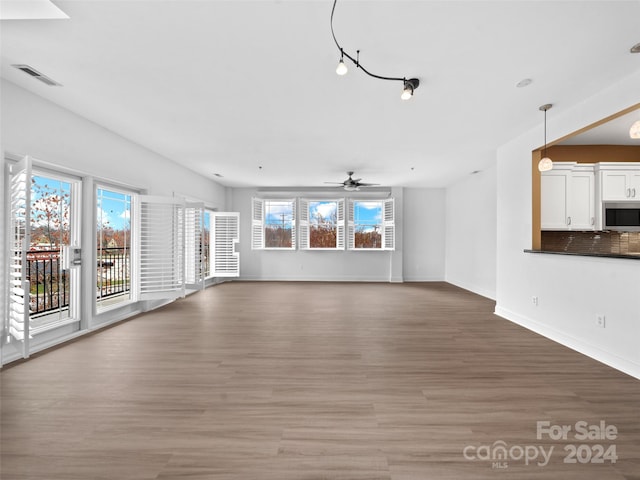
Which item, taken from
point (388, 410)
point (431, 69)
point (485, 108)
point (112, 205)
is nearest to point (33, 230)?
point (112, 205)

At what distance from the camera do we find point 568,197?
4.20m

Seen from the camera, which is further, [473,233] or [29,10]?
[473,233]

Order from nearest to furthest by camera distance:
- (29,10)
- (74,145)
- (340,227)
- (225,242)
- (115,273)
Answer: (29,10)
(74,145)
(115,273)
(225,242)
(340,227)

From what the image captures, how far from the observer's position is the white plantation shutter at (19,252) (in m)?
2.50

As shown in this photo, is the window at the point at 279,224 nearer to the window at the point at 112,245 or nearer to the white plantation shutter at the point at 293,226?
the white plantation shutter at the point at 293,226

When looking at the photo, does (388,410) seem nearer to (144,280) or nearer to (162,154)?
(144,280)

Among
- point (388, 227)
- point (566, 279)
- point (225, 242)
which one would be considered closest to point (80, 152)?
point (225, 242)

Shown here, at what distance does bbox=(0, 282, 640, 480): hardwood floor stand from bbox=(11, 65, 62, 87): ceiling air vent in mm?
2847

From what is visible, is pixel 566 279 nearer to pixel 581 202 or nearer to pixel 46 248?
pixel 581 202

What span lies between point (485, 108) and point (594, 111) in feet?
3.53

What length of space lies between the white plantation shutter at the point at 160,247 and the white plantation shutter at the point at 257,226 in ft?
8.96

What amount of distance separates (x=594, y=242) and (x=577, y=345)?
8.93 ft

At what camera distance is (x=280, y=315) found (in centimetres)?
472

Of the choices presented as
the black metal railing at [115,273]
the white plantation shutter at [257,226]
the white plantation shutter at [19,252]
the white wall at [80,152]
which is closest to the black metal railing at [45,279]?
the white wall at [80,152]
